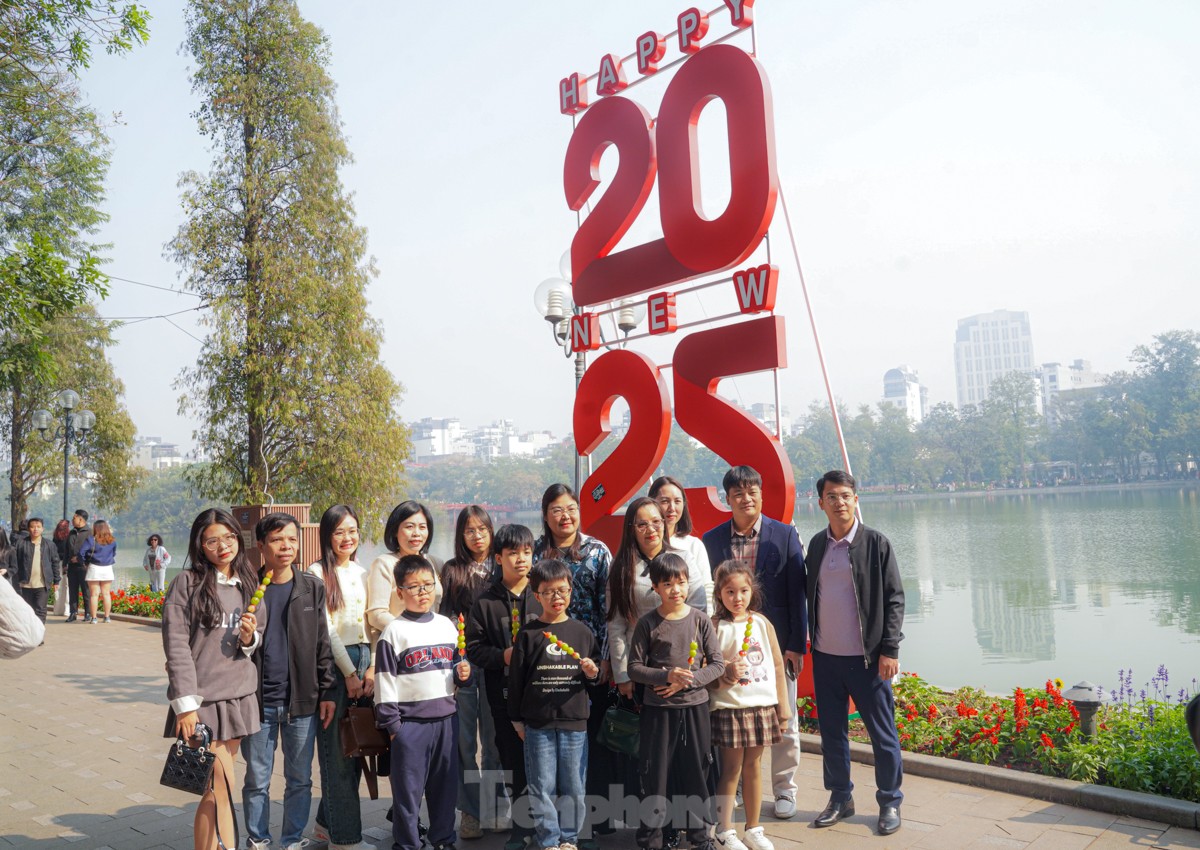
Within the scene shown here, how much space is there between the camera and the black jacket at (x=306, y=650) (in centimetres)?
353

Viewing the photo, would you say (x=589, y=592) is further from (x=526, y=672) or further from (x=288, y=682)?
(x=288, y=682)

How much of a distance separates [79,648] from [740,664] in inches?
347

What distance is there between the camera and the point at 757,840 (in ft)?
11.7

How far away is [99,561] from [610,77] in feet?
29.4

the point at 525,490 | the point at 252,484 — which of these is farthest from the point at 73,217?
the point at 525,490

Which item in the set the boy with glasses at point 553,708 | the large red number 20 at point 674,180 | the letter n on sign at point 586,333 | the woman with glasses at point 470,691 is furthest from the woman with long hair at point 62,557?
the boy with glasses at point 553,708

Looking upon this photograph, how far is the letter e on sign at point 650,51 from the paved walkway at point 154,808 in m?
5.41

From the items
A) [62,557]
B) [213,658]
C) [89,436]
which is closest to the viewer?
[213,658]

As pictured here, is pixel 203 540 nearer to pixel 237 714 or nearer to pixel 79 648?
pixel 237 714

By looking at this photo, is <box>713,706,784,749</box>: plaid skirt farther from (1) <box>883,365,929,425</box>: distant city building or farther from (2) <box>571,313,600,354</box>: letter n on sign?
(1) <box>883,365,929,425</box>: distant city building

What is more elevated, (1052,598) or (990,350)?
(990,350)

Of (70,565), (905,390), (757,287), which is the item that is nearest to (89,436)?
(70,565)

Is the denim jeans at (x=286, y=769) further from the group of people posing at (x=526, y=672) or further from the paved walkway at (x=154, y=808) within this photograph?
the paved walkway at (x=154, y=808)

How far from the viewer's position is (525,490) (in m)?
53.6
